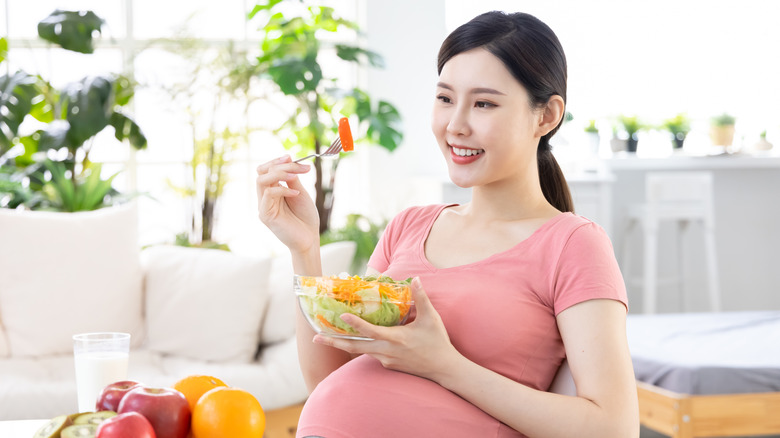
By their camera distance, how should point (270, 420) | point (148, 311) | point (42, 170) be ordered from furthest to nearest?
point (42, 170) → point (148, 311) → point (270, 420)

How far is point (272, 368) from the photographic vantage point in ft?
9.89

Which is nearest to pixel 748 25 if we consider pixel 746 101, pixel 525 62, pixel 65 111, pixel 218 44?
pixel 746 101

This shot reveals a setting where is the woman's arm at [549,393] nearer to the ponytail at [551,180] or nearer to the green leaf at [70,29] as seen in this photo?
the ponytail at [551,180]

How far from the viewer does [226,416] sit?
3.85 feet

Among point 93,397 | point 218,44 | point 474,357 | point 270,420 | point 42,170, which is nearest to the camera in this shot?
point 474,357

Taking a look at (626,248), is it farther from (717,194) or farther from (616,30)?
(616,30)

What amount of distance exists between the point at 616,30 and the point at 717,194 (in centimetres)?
135

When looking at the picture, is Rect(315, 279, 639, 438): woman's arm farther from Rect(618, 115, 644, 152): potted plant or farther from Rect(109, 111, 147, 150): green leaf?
Rect(618, 115, 644, 152): potted plant

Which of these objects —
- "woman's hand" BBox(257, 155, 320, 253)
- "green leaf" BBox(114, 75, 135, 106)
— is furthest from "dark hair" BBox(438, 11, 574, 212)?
"green leaf" BBox(114, 75, 135, 106)

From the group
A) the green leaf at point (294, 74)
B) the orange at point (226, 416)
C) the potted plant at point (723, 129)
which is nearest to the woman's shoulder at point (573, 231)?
the orange at point (226, 416)

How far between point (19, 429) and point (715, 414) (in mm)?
2303

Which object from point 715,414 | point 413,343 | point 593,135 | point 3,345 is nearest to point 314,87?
point 3,345

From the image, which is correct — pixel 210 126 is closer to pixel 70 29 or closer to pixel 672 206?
pixel 70 29

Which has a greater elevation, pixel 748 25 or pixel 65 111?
pixel 748 25
